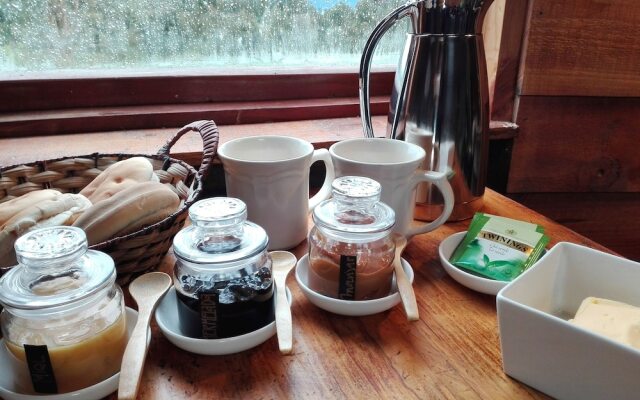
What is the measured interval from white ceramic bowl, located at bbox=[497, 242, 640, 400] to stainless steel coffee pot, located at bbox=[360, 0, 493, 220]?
23 cm

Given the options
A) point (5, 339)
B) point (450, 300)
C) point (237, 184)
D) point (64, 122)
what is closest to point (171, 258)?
point (237, 184)

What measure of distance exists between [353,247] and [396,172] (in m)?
0.13

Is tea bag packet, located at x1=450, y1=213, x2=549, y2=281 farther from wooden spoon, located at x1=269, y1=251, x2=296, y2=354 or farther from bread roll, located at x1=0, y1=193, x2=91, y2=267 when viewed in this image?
bread roll, located at x1=0, y1=193, x2=91, y2=267

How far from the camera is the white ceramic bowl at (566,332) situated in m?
0.35

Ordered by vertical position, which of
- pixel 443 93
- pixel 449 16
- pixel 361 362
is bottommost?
pixel 361 362

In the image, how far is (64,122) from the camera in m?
0.90

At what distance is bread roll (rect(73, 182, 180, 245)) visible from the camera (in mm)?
464

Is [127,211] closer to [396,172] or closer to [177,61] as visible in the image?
[396,172]

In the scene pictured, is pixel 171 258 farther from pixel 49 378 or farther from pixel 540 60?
pixel 540 60

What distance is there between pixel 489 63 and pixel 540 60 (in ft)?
0.32

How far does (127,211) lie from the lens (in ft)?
1.55

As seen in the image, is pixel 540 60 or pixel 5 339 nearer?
pixel 5 339

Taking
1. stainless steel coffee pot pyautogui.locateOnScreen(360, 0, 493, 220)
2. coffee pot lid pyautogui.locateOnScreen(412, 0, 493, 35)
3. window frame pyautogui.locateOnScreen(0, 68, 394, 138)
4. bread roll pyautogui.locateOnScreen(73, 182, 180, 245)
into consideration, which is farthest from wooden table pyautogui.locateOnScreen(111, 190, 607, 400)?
window frame pyautogui.locateOnScreen(0, 68, 394, 138)

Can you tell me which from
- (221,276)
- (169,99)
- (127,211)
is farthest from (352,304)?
(169,99)
